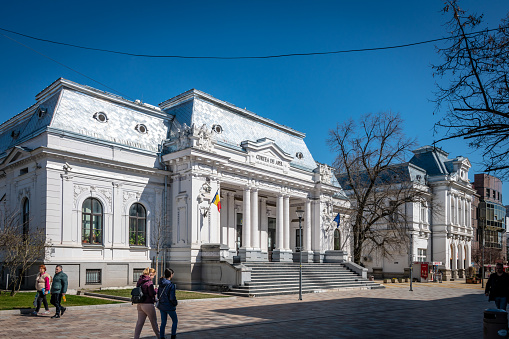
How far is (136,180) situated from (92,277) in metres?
6.56

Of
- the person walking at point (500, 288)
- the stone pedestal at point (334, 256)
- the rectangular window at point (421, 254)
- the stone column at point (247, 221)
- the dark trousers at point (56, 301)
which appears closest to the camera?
the person walking at point (500, 288)

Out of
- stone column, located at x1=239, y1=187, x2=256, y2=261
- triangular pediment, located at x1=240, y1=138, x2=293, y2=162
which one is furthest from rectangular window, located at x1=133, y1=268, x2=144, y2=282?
triangular pediment, located at x1=240, y1=138, x2=293, y2=162

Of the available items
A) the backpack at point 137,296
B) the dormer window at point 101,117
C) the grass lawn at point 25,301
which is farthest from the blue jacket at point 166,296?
the dormer window at point 101,117

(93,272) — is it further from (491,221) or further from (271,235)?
(491,221)

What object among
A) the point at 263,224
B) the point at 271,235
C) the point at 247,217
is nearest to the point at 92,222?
the point at 247,217

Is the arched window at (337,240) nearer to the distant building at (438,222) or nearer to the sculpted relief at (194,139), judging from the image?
the distant building at (438,222)

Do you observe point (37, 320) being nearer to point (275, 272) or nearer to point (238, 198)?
point (275, 272)

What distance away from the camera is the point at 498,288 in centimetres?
1522

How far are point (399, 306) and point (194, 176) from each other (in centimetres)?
1467

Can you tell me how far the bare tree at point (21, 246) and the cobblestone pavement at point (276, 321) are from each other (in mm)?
6025

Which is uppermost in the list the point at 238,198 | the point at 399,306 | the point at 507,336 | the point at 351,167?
the point at 351,167

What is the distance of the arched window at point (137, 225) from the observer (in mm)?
30672

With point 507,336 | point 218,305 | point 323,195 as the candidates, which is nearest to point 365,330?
point 507,336

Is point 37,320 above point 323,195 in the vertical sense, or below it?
below
